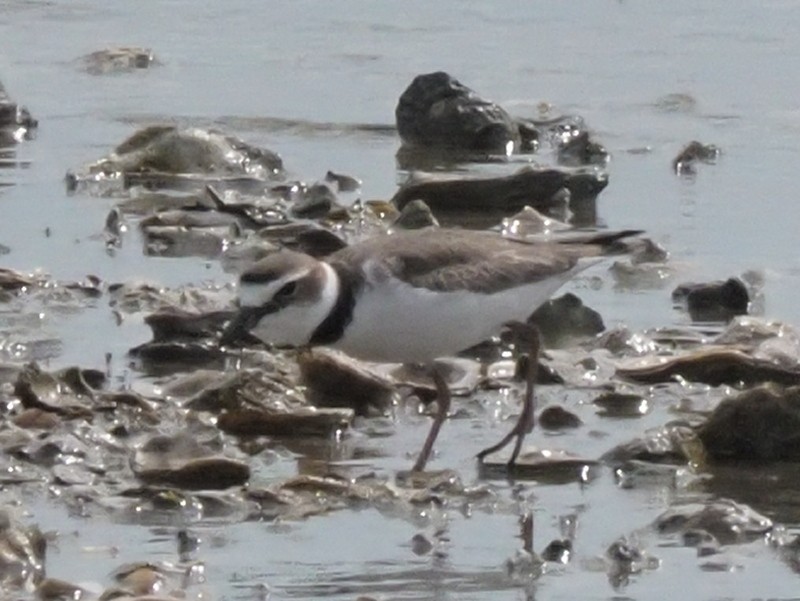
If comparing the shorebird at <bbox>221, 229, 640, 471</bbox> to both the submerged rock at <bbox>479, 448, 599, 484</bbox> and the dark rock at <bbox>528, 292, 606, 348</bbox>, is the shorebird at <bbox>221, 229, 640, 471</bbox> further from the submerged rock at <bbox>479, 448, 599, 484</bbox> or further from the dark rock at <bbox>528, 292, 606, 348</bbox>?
the dark rock at <bbox>528, 292, 606, 348</bbox>

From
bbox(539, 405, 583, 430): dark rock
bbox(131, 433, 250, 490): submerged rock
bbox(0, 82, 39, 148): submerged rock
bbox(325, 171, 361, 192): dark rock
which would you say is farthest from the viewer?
bbox(0, 82, 39, 148): submerged rock

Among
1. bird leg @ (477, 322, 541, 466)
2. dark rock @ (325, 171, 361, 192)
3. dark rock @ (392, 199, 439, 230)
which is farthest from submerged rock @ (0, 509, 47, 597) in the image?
dark rock @ (325, 171, 361, 192)

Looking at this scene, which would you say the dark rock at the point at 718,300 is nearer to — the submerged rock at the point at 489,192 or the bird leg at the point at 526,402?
the bird leg at the point at 526,402

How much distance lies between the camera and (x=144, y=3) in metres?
13.9

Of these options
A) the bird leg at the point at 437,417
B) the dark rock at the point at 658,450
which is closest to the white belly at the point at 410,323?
the bird leg at the point at 437,417

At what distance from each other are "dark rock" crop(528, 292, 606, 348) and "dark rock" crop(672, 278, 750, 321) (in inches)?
15.3

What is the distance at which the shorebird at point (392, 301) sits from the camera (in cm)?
623

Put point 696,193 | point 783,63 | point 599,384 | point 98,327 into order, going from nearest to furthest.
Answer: point 599,384, point 98,327, point 696,193, point 783,63

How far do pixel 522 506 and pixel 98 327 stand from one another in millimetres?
2156

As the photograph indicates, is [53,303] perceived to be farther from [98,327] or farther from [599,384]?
[599,384]

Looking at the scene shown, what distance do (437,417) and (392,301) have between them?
390 millimetres

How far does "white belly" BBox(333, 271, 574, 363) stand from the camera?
6273 mm

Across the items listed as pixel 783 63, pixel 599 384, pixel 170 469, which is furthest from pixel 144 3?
pixel 170 469

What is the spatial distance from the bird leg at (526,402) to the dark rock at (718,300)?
124cm
